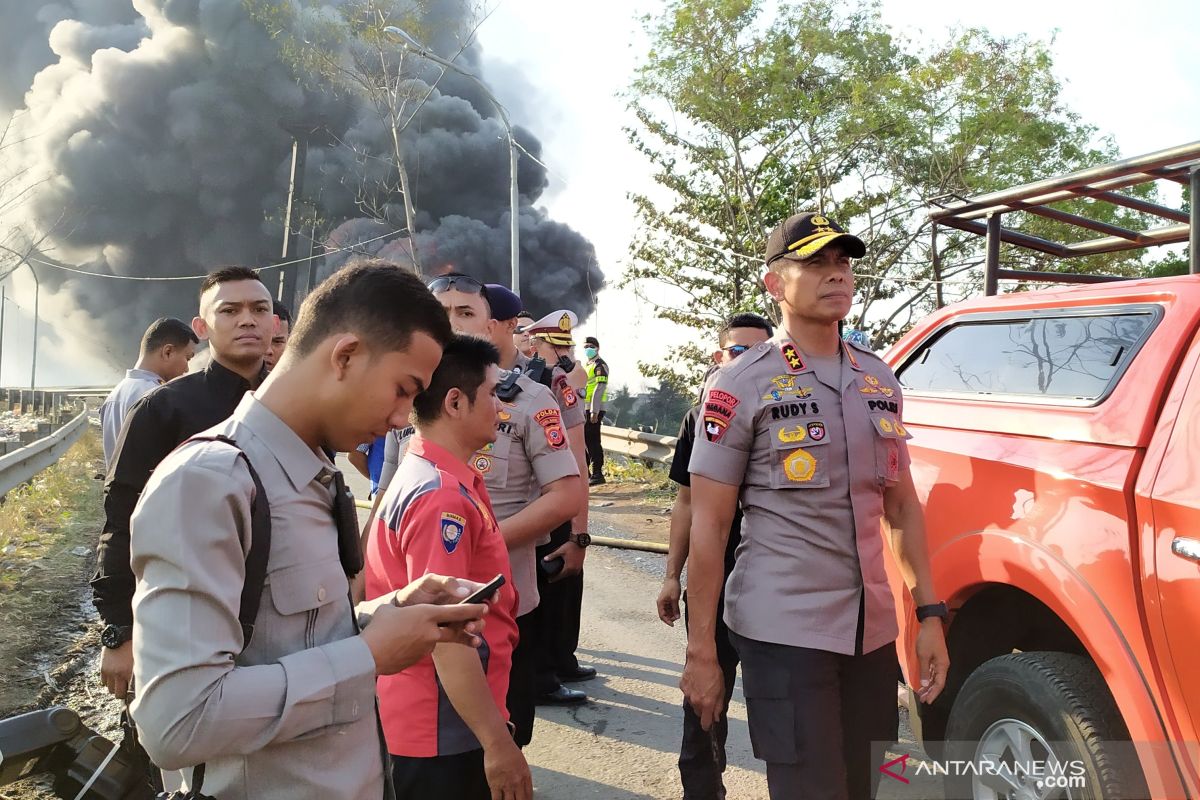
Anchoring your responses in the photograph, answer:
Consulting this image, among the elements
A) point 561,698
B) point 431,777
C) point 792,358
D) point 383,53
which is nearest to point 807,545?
point 792,358

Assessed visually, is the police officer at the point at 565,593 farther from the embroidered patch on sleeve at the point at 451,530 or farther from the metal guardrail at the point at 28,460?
the metal guardrail at the point at 28,460

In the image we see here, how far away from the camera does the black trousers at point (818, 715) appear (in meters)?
2.24

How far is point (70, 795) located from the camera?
1.93 meters

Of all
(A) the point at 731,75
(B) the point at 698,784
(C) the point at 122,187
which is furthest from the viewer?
(C) the point at 122,187

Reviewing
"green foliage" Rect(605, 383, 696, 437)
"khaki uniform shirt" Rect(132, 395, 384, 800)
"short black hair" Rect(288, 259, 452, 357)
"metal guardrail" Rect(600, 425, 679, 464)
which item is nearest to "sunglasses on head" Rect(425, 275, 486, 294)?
"short black hair" Rect(288, 259, 452, 357)

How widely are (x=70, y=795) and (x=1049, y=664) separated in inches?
92.8

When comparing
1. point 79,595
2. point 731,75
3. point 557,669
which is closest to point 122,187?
point 731,75

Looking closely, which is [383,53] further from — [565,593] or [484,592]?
[484,592]

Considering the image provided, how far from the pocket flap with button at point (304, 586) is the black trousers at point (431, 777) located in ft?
2.65

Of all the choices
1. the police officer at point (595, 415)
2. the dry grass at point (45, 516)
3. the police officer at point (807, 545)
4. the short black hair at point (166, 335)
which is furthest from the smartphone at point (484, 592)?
the police officer at point (595, 415)

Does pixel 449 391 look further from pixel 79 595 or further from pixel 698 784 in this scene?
pixel 79 595

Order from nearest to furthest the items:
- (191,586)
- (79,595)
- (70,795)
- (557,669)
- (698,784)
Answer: (191,586) < (70,795) < (698,784) < (557,669) < (79,595)

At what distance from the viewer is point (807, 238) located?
2.47m

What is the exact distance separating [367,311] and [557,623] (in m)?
3.22
